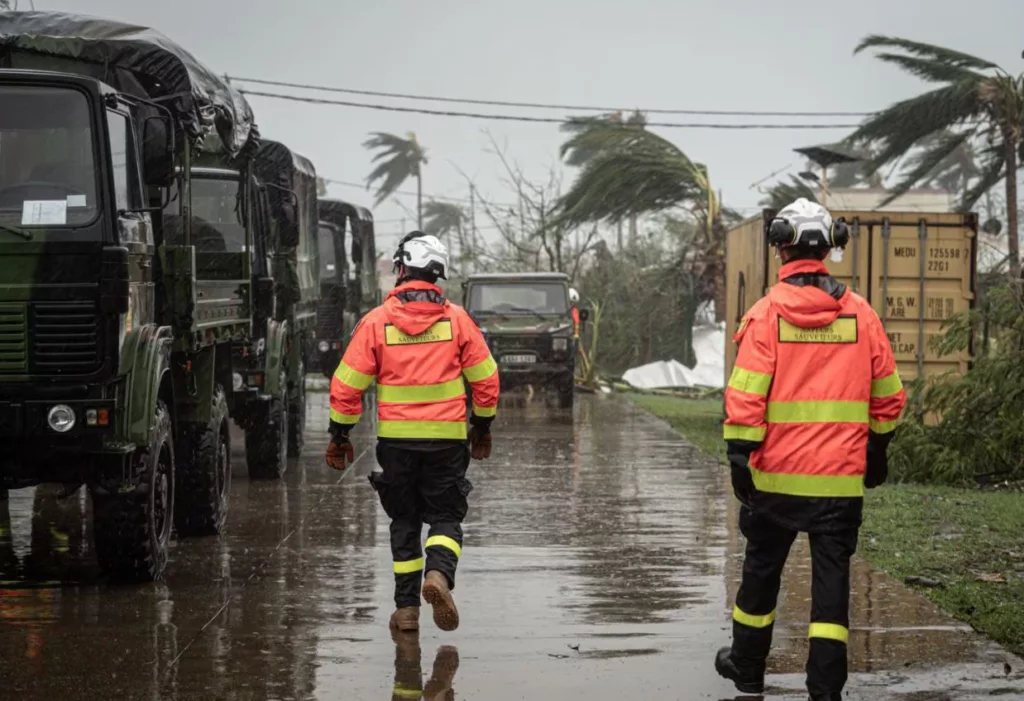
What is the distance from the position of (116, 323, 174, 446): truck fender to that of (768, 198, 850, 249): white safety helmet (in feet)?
12.2

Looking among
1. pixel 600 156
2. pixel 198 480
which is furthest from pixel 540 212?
pixel 198 480

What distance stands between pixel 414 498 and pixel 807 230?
254 cm

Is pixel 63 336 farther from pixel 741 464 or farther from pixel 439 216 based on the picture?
pixel 439 216

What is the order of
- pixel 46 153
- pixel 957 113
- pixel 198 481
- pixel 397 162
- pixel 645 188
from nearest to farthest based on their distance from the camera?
1. pixel 46 153
2. pixel 198 481
3. pixel 957 113
4. pixel 645 188
5. pixel 397 162

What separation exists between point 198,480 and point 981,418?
22.8 feet

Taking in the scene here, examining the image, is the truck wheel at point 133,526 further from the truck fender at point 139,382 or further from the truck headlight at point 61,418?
the truck headlight at point 61,418

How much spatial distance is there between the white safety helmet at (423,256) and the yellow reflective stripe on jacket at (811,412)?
223cm

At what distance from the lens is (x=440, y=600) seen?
7.38m

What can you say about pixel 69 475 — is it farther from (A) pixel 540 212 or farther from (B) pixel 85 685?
(A) pixel 540 212

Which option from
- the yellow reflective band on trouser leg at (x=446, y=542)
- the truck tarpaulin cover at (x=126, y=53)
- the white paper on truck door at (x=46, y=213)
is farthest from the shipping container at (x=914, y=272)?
the white paper on truck door at (x=46, y=213)

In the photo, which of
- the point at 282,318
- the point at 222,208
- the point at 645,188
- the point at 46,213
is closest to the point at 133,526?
the point at 46,213

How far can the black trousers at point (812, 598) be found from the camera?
19.5 feet

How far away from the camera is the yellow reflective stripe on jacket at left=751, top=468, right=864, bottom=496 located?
6000 mm

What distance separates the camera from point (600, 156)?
3244 cm
